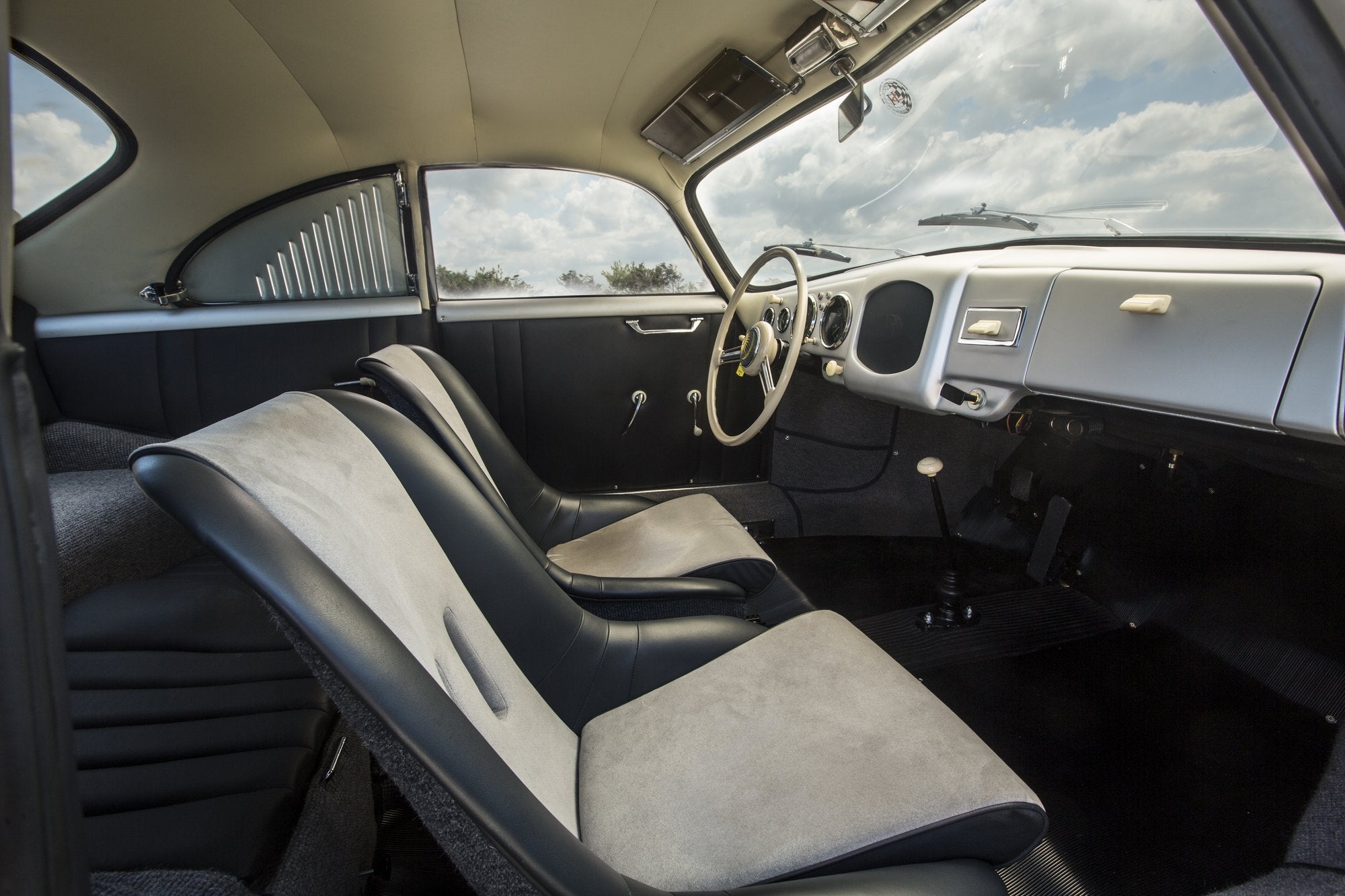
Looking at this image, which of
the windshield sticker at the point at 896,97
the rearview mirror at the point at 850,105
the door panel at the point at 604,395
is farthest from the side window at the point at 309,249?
the windshield sticker at the point at 896,97

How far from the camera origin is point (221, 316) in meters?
2.21

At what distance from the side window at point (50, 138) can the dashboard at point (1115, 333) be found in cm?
206

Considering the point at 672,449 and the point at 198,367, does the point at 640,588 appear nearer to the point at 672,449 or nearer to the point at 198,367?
the point at 672,449

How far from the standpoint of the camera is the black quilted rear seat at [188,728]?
0.68m

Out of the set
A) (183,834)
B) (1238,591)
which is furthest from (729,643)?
(1238,591)

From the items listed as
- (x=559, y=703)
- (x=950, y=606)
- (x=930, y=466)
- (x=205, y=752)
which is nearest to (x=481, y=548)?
(x=559, y=703)

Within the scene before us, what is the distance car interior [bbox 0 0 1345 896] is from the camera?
62 cm

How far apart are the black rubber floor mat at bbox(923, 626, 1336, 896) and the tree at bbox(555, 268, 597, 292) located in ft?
5.78

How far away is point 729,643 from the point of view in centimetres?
114

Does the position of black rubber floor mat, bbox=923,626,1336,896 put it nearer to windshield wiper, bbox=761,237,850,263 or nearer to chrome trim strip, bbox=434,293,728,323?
windshield wiper, bbox=761,237,850,263

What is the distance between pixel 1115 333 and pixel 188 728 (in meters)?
1.49

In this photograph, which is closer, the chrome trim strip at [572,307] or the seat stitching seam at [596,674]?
the seat stitching seam at [596,674]

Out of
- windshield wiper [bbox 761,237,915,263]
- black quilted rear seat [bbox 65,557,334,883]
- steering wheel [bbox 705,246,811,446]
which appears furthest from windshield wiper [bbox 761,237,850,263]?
black quilted rear seat [bbox 65,557,334,883]

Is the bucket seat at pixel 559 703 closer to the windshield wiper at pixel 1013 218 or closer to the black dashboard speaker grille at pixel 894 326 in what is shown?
the black dashboard speaker grille at pixel 894 326
